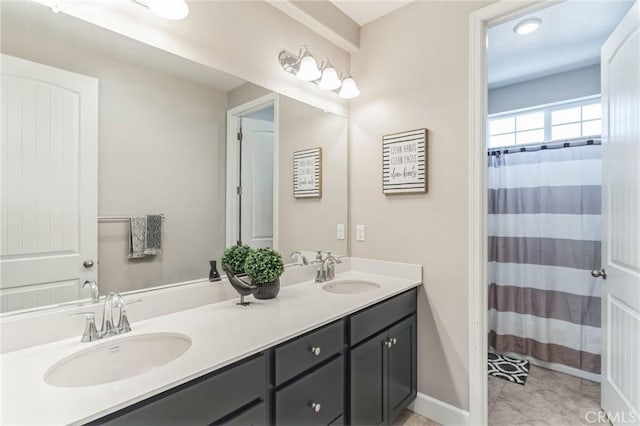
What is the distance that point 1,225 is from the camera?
1.03 meters

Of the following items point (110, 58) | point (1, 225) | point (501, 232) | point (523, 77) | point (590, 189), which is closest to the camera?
point (1, 225)

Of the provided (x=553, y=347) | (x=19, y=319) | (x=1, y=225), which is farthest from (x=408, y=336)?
(x=1, y=225)

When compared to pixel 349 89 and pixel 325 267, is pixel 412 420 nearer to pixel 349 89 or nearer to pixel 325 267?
pixel 325 267

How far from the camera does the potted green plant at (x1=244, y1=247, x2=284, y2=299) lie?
4.90 feet

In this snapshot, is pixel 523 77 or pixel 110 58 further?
pixel 523 77

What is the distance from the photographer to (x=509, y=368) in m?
2.57

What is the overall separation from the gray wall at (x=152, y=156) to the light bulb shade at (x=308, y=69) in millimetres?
516

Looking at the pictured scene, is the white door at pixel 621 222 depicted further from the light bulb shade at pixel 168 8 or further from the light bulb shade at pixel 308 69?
the light bulb shade at pixel 168 8

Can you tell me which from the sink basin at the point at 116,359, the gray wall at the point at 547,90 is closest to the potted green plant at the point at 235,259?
the sink basin at the point at 116,359

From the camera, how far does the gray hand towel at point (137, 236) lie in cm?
133

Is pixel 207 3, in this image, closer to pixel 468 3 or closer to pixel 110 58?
pixel 110 58

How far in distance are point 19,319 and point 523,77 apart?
3898 mm

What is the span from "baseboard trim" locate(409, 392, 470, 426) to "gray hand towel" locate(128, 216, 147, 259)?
1794 mm

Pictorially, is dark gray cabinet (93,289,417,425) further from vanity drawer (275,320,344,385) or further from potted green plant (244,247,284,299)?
potted green plant (244,247,284,299)
